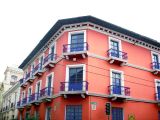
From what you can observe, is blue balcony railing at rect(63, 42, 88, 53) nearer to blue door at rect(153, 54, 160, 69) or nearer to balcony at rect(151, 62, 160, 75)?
balcony at rect(151, 62, 160, 75)

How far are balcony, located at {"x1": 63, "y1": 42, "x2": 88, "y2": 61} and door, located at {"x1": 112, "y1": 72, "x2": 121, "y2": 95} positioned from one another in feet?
12.5

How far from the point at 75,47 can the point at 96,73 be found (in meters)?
3.26

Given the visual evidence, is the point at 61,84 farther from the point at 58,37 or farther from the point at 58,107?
the point at 58,37

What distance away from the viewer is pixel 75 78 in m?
19.9

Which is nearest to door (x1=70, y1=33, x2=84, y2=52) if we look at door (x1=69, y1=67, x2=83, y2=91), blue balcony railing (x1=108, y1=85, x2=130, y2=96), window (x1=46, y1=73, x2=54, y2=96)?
door (x1=69, y1=67, x2=83, y2=91)

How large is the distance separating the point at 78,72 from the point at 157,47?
11.5m

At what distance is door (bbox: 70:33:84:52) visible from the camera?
20.4 meters

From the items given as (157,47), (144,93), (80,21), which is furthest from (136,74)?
(80,21)

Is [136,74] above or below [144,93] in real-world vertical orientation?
above

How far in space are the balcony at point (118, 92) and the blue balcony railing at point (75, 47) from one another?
444cm

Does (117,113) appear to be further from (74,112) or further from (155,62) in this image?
(155,62)

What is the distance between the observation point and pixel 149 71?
78.6 ft

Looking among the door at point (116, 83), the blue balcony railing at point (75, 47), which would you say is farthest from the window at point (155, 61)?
the blue balcony railing at point (75, 47)

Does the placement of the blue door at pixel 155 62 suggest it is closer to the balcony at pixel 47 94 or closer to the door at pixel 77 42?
the door at pixel 77 42
